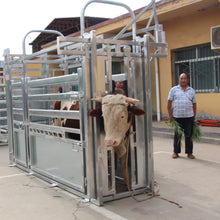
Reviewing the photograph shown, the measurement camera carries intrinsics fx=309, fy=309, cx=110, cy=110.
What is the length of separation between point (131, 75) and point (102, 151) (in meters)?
1.17

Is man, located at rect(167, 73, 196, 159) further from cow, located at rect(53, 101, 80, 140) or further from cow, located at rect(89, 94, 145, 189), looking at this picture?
cow, located at rect(89, 94, 145, 189)

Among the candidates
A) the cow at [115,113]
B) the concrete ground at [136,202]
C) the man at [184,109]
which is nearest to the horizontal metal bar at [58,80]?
the cow at [115,113]

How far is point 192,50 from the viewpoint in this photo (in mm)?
10906

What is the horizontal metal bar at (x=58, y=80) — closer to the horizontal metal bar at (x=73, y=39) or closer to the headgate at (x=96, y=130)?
the headgate at (x=96, y=130)

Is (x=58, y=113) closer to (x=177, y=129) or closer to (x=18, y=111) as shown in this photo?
(x=18, y=111)

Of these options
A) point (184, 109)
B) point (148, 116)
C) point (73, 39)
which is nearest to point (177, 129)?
point (184, 109)

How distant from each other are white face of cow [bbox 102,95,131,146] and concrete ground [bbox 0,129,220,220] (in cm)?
93

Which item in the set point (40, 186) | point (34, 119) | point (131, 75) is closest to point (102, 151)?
point (131, 75)

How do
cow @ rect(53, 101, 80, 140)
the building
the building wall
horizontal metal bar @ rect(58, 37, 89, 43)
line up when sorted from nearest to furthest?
1. horizontal metal bar @ rect(58, 37, 89, 43)
2. cow @ rect(53, 101, 80, 140)
3. the building
4. the building wall

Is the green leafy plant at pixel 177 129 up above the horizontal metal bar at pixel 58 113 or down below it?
below

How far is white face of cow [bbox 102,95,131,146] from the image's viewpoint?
3.83 meters

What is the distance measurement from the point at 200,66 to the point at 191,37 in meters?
1.06

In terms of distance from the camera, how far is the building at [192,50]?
9.96m

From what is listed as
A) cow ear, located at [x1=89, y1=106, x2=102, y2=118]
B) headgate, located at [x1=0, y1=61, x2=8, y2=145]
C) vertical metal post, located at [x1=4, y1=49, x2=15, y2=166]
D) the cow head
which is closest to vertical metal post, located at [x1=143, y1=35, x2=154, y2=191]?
the cow head
